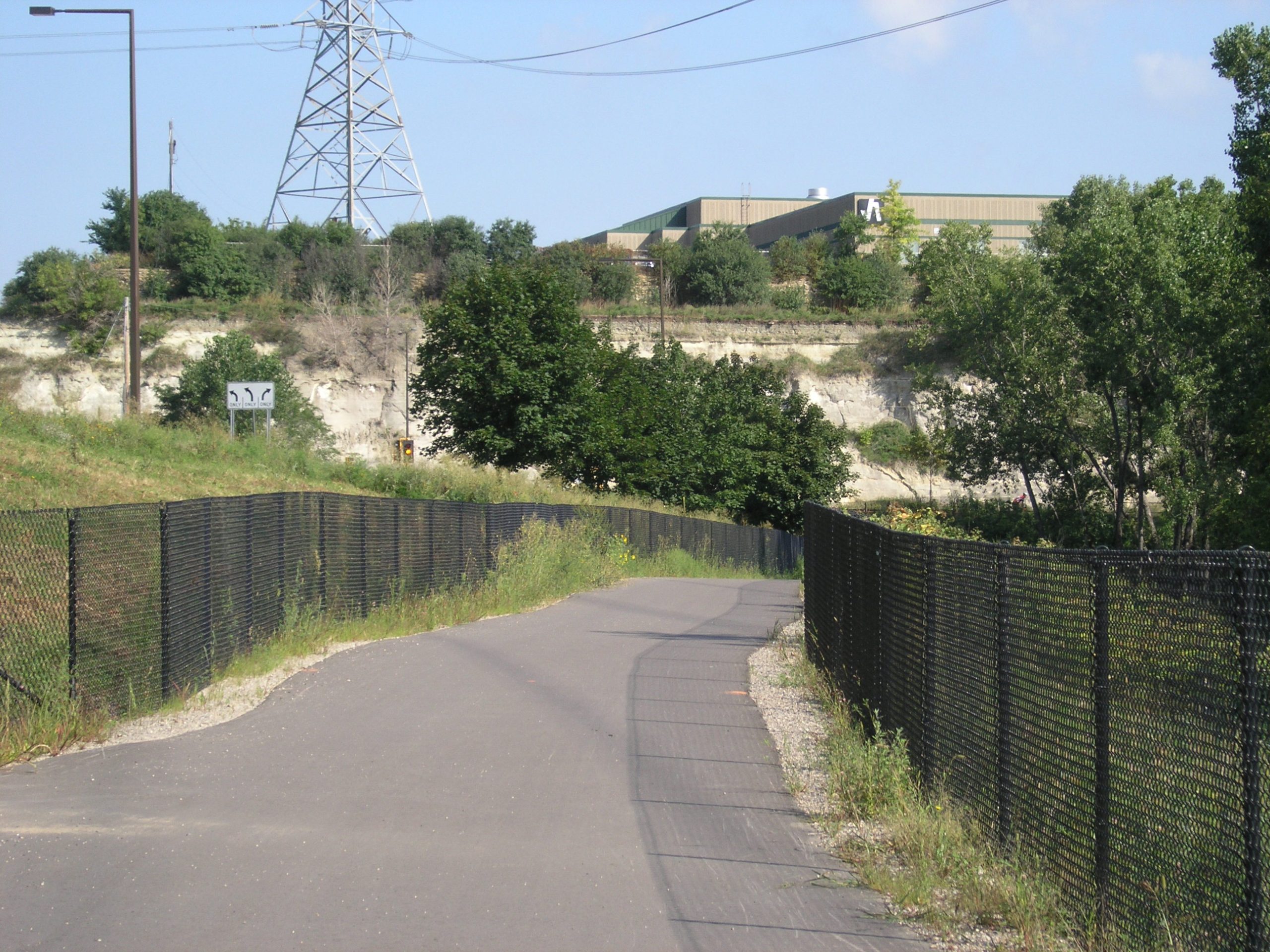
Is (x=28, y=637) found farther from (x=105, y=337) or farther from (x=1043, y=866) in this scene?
(x=105, y=337)

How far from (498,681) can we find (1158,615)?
789 centimetres

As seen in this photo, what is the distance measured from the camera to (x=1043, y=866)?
528 centimetres

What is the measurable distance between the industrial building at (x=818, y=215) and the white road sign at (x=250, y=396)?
6981cm

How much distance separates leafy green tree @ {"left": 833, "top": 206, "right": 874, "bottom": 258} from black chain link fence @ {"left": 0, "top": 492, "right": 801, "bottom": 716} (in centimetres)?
7774

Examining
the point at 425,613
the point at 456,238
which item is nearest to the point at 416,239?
the point at 456,238

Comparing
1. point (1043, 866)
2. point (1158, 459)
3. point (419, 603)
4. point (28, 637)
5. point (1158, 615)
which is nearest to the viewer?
point (1158, 615)

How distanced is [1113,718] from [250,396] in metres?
24.5

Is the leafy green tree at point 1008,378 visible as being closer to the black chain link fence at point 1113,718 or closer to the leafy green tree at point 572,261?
the leafy green tree at point 572,261

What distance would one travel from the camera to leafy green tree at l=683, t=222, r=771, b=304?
77938 millimetres

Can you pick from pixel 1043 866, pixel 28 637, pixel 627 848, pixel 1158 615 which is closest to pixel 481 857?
pixel 627 848

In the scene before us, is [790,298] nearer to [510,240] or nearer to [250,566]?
[510,240]

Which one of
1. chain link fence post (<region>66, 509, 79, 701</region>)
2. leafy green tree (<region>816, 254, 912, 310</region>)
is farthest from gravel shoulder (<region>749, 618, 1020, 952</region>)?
leafy green tree (<region>816, 254, 912, 310</region>)

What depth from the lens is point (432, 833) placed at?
6461 mm

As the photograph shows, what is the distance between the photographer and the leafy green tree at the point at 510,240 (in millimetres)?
76375
